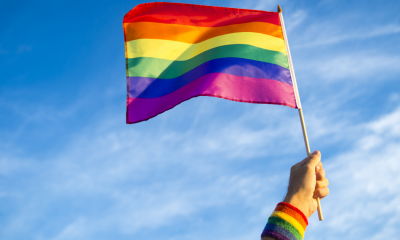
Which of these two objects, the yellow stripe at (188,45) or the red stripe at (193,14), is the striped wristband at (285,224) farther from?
the red stripe at (193,14)

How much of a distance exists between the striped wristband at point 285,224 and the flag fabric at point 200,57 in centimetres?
357

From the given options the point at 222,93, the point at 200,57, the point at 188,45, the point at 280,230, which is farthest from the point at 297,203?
the point at 188,45

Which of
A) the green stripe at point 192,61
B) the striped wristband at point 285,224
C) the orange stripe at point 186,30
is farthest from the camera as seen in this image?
the orange stripe at point 186,30

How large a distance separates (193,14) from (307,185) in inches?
219

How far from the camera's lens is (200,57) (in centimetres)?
835

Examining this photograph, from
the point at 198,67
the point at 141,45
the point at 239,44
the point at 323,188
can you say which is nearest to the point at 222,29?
the point at 239,44

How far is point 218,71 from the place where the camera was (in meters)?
7.76

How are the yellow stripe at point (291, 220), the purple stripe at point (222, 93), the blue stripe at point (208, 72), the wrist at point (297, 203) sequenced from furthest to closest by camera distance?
the blue stripe at point (208, 72), the purple stripe at point (222, 93), the wrist at point (297, 203), the yellow stripe at point (291, 220)

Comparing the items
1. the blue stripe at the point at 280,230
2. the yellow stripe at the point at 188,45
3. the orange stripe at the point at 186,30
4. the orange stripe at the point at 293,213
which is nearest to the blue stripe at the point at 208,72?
the yellow stripe at the point at 188,45

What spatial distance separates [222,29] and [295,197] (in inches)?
209

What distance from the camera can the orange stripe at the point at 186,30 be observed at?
8.36 m

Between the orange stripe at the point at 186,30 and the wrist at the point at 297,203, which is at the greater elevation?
the orange stripe at the point at 186,30

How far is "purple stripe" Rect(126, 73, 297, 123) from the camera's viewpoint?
23.9 feet

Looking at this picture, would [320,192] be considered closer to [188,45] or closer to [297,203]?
[297,203]
